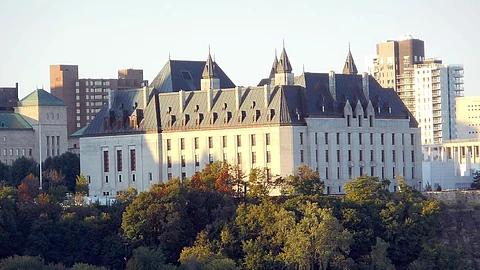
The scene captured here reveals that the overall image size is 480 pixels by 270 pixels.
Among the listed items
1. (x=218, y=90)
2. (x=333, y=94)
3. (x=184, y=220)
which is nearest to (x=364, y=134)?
(x=333, y=94)

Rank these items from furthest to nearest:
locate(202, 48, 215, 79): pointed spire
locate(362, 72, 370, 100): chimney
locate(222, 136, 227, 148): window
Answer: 1. locate(202, 48, 215, 79): pointed spire
2. locate(362, 72, 370, 100): chimney
3. locate(222, 136, 227, 148): window

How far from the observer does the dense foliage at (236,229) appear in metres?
162

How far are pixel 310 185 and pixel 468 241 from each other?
57.2ft

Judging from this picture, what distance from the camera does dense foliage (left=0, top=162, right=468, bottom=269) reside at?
16162 cm

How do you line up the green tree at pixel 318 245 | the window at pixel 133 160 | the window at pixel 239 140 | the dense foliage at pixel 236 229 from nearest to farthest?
the green tree at pixel 318 245 < the dense foliage at pixel 236 229 < the window at pixel 239 140 < the window at pixel 133 160

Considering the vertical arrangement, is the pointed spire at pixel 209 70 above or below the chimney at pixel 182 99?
above

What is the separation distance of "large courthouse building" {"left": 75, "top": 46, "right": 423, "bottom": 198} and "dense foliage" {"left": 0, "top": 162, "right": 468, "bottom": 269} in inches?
316

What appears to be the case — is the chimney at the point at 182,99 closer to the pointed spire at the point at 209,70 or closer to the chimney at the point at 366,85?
the pointed spire at the point at 209,70

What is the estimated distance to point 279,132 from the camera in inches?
7234

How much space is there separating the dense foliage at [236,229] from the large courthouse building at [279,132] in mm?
8025

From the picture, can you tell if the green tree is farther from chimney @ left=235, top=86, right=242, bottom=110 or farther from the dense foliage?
chimney @ left=235, top=86, right=242, bottom=110

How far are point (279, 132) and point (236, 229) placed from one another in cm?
2010

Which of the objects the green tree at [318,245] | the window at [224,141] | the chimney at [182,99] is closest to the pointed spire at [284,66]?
the window at [224,141]

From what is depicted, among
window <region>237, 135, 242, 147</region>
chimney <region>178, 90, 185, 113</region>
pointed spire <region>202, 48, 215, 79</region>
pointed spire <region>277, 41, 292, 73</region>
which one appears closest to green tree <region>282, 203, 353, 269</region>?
window <region>237, 135, 242, 147</region>
